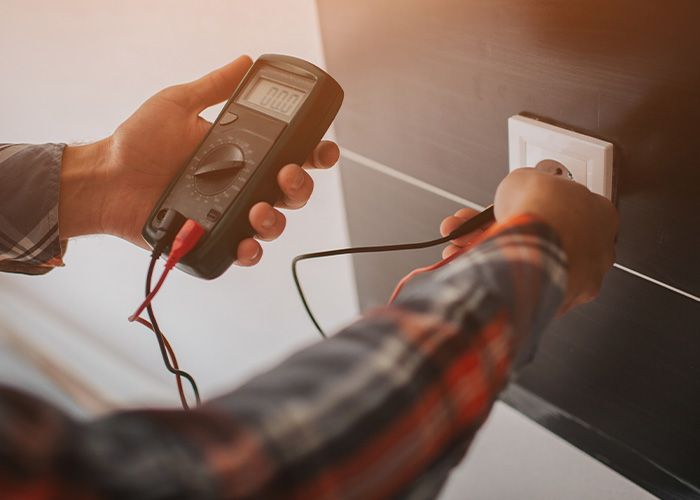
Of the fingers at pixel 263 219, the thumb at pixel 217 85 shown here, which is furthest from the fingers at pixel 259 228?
the thumb at pixel 217 85

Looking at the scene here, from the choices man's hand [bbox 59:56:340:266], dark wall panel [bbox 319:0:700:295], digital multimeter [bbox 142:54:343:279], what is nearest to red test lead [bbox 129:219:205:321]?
digital multimeter [bbox 142:54:343:279]

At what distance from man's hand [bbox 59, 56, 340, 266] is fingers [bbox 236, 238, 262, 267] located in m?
0.10

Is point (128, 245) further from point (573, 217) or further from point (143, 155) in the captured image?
point (573, 217)

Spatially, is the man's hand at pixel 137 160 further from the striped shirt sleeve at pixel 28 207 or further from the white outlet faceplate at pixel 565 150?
the white outlet faceplate at pixel 565 150

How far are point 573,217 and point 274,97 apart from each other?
0.28m

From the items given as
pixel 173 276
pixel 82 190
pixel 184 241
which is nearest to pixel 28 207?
pixel 82 190

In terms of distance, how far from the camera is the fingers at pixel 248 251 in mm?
611

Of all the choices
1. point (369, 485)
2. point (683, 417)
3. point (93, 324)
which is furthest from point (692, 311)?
point (93, 324)

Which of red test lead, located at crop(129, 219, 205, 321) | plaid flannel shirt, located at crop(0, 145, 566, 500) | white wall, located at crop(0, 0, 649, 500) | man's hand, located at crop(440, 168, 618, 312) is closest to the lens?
plaid flannel shirt, located at crop(0, 145, 566, 500)

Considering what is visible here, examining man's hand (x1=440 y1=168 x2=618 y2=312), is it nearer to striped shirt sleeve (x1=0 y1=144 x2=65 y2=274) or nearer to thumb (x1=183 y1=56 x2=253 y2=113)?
thumb (x1=183 y1=56 x2=253 y2=113)

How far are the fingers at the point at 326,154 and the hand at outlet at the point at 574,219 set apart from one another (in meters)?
0.20

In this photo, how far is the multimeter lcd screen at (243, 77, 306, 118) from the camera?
606mm

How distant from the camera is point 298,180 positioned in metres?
0.60

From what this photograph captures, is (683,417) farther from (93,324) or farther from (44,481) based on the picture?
(93,324)
